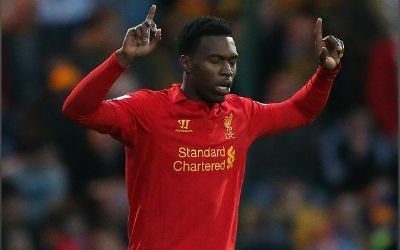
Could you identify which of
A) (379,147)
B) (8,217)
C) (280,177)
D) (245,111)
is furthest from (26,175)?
(245,111)

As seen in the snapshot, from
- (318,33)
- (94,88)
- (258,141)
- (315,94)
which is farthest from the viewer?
(258,141)

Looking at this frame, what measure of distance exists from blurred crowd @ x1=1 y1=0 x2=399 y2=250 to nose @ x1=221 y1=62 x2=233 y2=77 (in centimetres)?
381

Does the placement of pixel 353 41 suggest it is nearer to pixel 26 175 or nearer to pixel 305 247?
pixel 305 247

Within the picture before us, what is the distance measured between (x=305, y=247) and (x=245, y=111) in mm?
3695

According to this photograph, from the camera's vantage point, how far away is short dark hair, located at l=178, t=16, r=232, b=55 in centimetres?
721

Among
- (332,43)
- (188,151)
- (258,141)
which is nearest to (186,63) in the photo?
(188,151)

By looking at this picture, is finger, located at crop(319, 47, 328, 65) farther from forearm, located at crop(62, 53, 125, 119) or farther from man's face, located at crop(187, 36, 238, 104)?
forearm, located at crop(62, 53, 125, 119)

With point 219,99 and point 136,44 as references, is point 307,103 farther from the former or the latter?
point 136,44

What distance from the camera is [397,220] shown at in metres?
10.9

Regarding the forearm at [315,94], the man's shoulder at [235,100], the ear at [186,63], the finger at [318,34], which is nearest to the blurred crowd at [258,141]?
the forearm at [315,94]

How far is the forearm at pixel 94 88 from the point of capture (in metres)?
6.74

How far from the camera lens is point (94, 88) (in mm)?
6746

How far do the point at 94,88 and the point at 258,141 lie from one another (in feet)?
14.6

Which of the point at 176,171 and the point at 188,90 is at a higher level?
the point at 188,90
